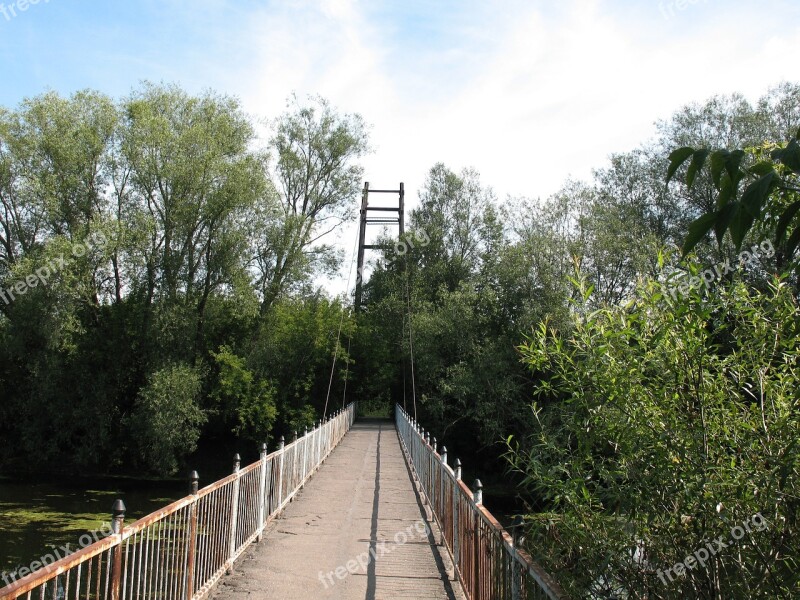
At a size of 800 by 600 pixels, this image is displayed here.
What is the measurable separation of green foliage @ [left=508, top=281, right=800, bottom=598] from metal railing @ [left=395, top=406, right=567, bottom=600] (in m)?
0.21

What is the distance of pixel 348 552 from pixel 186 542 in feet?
7.99

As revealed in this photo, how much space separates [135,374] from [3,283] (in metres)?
5.77

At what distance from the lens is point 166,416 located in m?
23.1

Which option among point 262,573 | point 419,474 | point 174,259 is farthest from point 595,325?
point 174,259

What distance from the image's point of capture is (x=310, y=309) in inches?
1297

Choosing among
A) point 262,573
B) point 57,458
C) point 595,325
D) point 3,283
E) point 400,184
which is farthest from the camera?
point 400,184

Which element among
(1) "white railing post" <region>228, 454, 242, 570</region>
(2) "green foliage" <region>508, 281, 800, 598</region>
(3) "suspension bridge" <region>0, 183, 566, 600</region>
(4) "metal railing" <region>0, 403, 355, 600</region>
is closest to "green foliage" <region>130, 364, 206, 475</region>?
(3) "suspension bridge" <region>0, 183, 566, 600</region>

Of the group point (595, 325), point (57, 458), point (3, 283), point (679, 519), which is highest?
point (3, 283)

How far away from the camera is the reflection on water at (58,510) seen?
13359 mm

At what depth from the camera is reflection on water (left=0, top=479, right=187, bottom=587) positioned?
13.4m

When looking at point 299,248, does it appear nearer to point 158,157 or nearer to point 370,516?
point 158,157

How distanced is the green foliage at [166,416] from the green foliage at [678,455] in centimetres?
2181

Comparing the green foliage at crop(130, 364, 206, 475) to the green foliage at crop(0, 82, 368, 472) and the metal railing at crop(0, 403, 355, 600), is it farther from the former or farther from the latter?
the metal railing at crop(0, 403, 355, 600)

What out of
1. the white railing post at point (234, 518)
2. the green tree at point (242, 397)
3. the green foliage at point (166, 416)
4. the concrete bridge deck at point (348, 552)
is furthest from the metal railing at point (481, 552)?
the green tree at point (242, 397)
